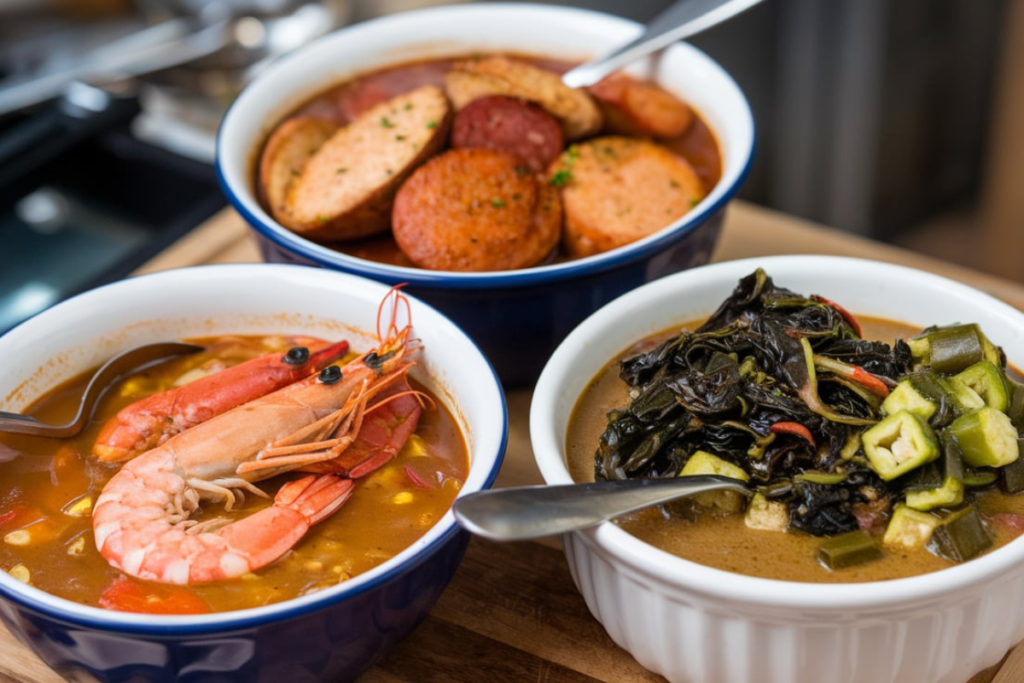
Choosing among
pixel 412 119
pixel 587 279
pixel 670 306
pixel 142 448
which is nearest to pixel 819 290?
pixel 670 306

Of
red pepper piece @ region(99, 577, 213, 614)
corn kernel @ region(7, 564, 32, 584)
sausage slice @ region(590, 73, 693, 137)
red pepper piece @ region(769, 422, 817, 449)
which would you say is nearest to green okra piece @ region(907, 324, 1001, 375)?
red pepper piece @ region(769, 422, 817, 449)

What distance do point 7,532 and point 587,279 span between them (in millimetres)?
1392

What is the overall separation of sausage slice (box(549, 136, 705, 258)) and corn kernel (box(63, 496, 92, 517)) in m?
1.39

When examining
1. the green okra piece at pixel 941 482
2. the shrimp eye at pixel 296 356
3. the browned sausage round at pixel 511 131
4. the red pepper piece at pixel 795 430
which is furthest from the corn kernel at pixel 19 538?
the green okra piece at pixel 941 482

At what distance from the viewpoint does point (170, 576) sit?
2.05 metres

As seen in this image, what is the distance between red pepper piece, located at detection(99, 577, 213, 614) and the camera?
6.56ft

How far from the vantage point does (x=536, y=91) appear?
131 inches

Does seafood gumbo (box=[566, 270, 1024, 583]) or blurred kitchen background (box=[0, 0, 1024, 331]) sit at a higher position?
seafood gumbo (box=[566, 270, 1024, 583])

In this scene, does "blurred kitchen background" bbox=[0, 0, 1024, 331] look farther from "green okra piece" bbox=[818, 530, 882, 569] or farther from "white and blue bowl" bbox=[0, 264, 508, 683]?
"green okra piece" bbox=[818, 530, 882, 569]

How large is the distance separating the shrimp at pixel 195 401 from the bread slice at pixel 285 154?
0.64 metres

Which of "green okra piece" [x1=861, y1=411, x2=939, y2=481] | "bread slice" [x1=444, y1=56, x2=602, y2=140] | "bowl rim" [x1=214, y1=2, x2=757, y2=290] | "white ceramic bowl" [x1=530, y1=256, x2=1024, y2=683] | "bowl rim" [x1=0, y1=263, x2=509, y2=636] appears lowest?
"white ceramic bowl" [x1=530, y1=256, x2=1024, y2=683]

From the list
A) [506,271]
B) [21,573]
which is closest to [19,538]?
[21,573]

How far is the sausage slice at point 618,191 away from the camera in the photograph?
9.71 feet

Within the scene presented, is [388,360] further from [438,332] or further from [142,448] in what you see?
[142,448]
